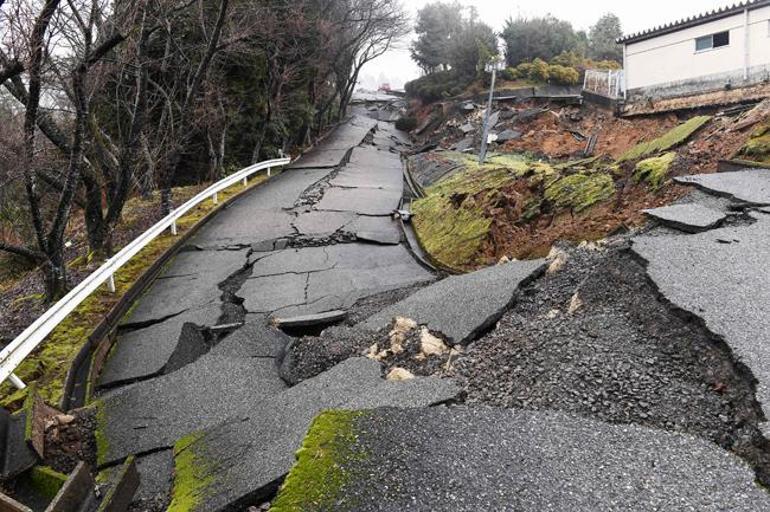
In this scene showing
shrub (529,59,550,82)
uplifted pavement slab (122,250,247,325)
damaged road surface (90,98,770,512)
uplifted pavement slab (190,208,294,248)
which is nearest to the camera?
damaged road surface (90,98,770,512)

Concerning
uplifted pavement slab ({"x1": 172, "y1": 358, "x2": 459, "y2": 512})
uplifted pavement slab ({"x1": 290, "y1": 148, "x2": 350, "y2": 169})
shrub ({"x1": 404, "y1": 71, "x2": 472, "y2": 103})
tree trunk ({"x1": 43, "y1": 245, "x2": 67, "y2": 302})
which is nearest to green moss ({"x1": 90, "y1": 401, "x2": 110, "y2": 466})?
uplifted pavement slab ({"x1": 172, "y1": 358, "x2": 459, "y2": 512})

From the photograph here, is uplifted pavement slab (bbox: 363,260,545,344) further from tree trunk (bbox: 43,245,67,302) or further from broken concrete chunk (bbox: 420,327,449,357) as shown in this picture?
tree trunk (bbox: 43,245,67,302)

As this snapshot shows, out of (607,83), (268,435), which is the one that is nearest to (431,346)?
(268,435)

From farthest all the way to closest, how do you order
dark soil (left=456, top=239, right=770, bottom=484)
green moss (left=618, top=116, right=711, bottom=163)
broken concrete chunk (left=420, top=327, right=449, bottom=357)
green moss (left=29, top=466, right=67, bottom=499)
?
1. green moss (left=618, top=116, right=711, bottom=163)
2. broken concrete chunk (left=420, top=327, right=449, bottom=357)
3. green moss (left=29, top=466, right=67, bottom=499)
4. dark soil (left=456, top=239, right=770, bottom=484)

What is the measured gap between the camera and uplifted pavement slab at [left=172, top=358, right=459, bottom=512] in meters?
3.19

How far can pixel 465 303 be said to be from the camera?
17.5 feet

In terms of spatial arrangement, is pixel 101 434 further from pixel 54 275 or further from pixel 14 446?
pixel 54 275

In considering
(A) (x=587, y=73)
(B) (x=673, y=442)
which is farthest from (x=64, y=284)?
(A) (x=587, y=73)

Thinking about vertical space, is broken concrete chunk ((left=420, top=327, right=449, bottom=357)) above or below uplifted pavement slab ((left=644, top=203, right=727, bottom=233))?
below

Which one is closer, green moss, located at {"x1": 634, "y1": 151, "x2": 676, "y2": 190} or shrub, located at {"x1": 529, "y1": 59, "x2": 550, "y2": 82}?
green moss, located at {"x1": 634, "y1": 151, "x2": 676, "y2": 190}

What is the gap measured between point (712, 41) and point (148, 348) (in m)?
20.3

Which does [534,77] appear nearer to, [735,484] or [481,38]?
[481,38]

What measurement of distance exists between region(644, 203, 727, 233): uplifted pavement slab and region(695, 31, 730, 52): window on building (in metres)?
15.1

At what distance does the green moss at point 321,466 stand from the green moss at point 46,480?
201 centimetres
